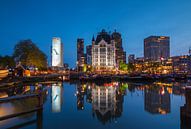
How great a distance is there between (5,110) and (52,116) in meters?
4.65

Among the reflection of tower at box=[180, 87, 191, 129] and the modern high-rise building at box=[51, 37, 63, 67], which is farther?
the modern high-rise building at box=[51, 37, 63, 67]

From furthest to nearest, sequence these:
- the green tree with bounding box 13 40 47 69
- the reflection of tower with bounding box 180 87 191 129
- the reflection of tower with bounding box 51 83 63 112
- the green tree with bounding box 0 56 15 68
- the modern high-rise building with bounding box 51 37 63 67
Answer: the modern high-rise building with bounding box 51 37 63 67 → the green tree with bounding box 0 56 15 68 → the green tree with bounding box 13 40 47 69 → the reflection of tower with bounding box 51 83 63 112 → the reflection of tower with bounding box 180 87 191 129

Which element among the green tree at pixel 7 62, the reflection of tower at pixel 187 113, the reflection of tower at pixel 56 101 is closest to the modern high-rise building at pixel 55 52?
the green tree at pixel 7 62

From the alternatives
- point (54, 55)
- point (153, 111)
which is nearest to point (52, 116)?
point (153, 111)

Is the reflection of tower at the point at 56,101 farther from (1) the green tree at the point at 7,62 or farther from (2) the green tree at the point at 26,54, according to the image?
(1) the green tree at the point at 7,62

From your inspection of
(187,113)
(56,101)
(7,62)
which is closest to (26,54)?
(7,62)

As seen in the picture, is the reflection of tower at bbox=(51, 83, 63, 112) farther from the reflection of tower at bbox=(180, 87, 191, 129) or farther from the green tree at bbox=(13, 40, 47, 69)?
the green tree at bbox=(13, 40, 47, 69)

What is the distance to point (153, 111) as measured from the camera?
24.7 meters

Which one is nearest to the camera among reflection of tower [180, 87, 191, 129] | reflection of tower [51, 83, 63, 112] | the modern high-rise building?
reflection of tower [180, 87, 191, 129]

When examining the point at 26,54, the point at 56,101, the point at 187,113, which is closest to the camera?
the point at 187,113

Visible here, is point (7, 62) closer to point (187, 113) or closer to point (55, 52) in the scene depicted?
point (55, 52)

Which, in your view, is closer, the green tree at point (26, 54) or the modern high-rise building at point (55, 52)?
the green tree at point (26, 54)

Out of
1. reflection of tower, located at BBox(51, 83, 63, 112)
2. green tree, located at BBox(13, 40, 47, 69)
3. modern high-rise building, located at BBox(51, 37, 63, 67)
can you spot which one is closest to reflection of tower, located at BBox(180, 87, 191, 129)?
reflection of tower, located at BBox(51, 83, 63, 112)

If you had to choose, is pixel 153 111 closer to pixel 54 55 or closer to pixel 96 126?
pixel 96 126
